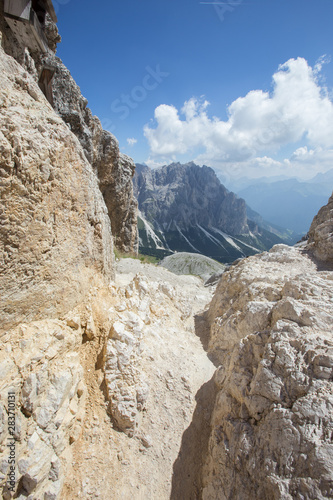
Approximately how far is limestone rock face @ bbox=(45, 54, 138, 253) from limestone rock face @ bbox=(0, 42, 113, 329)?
12694 millimetres

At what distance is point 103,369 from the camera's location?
7.41m

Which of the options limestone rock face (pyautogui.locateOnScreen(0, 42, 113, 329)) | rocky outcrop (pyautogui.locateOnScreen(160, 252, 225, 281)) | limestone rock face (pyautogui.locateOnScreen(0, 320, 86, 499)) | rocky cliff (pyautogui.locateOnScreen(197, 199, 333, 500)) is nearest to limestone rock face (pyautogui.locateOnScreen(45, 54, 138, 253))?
limestone rock face (pyautogui.locateOnScreen(0, 42, 113, 329))

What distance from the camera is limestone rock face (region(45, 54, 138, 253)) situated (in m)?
18.9

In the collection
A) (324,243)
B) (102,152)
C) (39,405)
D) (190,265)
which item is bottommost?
(39,405)

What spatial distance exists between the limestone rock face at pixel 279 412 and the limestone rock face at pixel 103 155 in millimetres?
19982

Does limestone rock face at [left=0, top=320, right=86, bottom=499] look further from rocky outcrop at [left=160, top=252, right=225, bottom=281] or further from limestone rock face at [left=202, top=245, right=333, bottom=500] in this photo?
rocky outcrop at [left=160, top=252, right=225, bottom=281]

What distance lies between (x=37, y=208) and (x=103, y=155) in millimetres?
22663

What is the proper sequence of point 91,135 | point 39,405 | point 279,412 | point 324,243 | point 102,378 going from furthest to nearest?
point 91,135, point 324,243, point 102,378, point 39,405, point 279,412

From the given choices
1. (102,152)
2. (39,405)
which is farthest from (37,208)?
(102,152)

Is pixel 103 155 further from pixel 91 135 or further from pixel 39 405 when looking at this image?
pixel 39 405

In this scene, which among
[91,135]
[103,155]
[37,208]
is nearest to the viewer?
[37,208]

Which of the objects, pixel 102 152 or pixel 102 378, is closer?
pixel 102 378

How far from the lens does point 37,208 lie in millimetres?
6133

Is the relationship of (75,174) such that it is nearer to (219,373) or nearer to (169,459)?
(219,373)
